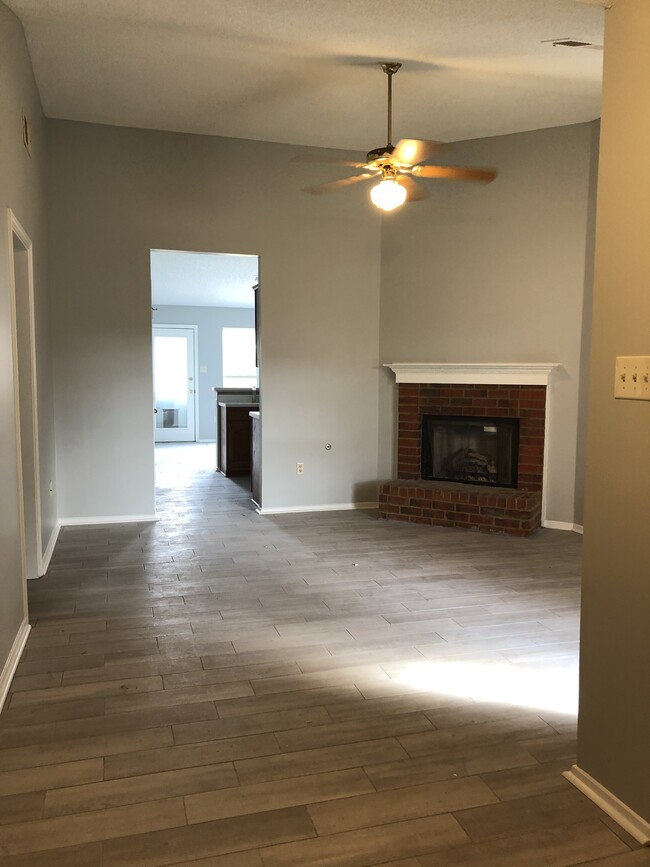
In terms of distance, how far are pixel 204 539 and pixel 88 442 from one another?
127cm

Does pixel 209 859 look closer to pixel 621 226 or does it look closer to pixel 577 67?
pixel 621 226

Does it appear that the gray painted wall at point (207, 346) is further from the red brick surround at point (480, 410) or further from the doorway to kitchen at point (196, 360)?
the red brick surround at point (480, 410)

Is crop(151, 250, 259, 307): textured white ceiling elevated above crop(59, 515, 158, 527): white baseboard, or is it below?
above

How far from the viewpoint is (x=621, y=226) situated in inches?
72.6

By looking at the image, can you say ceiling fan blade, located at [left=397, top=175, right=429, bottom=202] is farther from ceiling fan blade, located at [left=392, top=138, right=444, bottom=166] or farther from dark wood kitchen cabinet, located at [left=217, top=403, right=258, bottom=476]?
dark wood kitchen cabinet, located at [left=217, top=403, right=258, bottom=476]

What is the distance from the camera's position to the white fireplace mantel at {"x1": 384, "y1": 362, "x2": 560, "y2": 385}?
5.22 metres

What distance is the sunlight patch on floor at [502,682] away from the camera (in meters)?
2.57

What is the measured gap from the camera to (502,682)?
2.71m

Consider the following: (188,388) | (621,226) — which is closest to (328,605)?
(621,226)

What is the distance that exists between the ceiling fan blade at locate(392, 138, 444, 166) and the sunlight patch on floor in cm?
261

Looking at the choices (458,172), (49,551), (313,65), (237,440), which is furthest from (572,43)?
(237,440)

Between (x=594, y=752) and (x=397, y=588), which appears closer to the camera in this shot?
(x=594, y=752)

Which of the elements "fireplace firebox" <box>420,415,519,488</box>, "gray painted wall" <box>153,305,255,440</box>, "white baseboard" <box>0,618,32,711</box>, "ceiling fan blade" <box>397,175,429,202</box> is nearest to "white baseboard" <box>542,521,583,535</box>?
"fireplace firebox" <box>420,415,519,488</box>

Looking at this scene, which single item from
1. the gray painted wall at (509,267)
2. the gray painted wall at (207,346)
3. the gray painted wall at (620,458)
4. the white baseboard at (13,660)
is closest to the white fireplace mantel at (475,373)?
the gray painted wall at (509,267)
